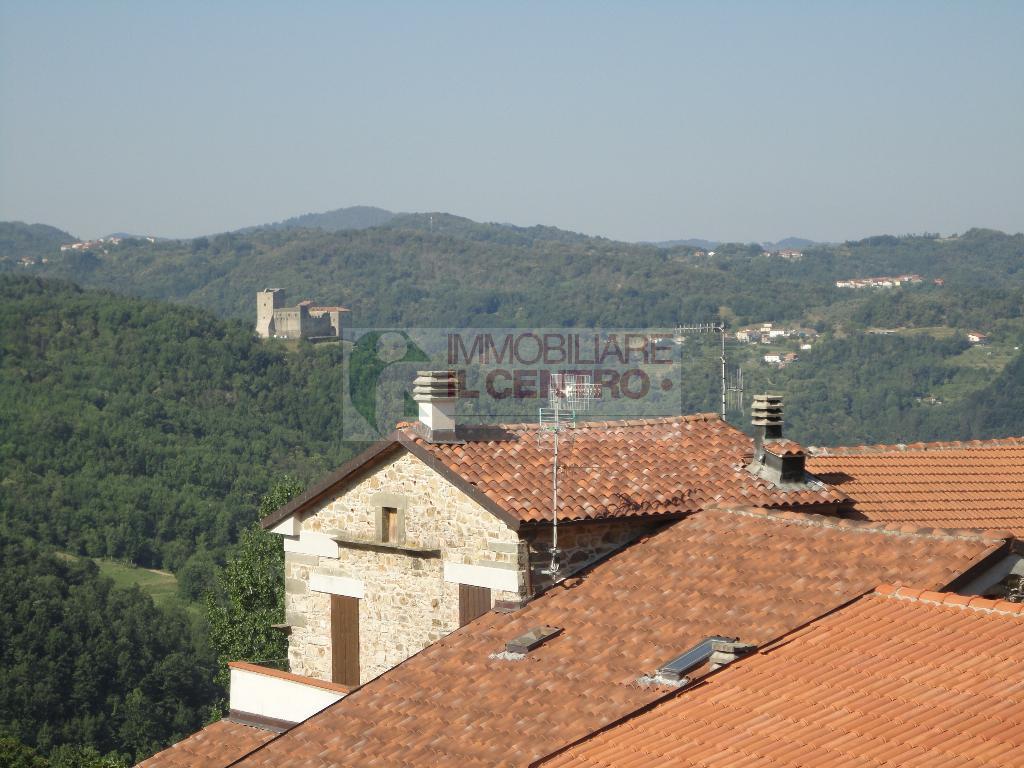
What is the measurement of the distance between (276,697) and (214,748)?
0.74 meters

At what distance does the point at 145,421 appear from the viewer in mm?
107812

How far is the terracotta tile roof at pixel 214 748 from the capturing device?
14.0m

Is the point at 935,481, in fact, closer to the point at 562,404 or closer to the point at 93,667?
the point at 562,404

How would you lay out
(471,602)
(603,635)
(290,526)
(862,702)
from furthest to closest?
(290,526)
(471,602)
(603,635)
(862,702)

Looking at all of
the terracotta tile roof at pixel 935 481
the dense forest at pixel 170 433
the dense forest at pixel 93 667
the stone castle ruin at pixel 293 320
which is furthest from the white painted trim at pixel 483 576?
the stone castle ruin at pixel 293 320

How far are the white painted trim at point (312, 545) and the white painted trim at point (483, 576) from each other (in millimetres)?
1664

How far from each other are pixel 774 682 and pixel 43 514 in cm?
8152

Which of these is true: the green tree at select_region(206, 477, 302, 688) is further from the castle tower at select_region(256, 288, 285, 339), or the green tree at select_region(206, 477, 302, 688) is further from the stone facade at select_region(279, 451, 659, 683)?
the castle tower at select_region(256, 288, 285, 339)

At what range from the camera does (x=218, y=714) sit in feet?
136

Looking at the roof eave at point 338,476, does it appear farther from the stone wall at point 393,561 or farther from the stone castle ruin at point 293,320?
the stone castle ruin at point 293,320

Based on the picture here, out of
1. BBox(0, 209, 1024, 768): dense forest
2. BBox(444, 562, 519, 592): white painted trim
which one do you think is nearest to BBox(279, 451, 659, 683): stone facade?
BBox(444, 562, 519, 592): white painted trim

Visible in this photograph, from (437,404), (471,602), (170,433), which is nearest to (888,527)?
(471,602)

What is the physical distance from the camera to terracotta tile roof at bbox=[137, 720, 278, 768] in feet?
45.9

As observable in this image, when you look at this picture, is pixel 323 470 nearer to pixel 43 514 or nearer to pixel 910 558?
pixel 43 514
